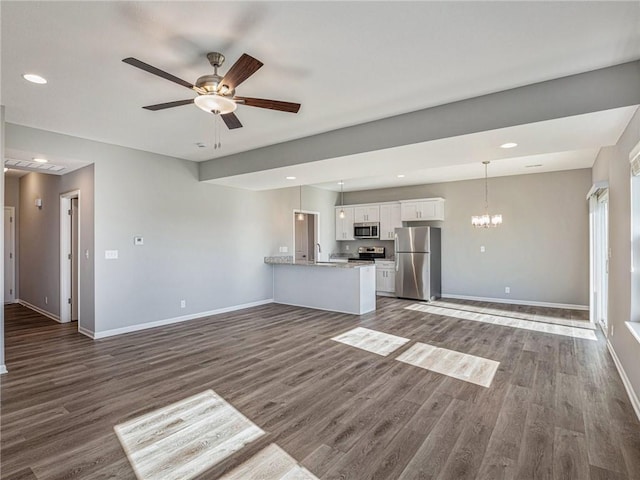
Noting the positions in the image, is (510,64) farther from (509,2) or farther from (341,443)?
(341,443)

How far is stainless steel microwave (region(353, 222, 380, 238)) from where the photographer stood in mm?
8781

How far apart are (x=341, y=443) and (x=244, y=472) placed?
2.19 feet

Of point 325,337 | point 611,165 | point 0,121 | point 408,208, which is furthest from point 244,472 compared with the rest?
point 408,208

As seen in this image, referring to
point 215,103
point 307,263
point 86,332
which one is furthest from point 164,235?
point 215,103

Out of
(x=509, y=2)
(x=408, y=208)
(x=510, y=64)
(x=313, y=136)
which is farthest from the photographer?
(x=408, y=208)

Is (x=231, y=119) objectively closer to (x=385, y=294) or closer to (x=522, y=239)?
(x=385, y=294)

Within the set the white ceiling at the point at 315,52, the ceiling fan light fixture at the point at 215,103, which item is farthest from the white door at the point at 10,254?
the ceiling fan light fixture at the point at 215,103

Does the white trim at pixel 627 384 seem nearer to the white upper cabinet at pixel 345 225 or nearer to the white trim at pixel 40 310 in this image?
the white upper cabinet at pixel 345 225

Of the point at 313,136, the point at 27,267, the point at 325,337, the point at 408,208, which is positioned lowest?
the point at 325,337

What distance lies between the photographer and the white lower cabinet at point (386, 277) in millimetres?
8251

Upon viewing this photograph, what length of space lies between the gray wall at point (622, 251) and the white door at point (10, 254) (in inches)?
415

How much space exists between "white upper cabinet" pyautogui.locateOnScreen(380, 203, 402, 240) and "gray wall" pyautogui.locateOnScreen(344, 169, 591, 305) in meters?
0.81

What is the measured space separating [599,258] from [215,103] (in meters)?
6.11

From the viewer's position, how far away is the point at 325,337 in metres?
4.77
